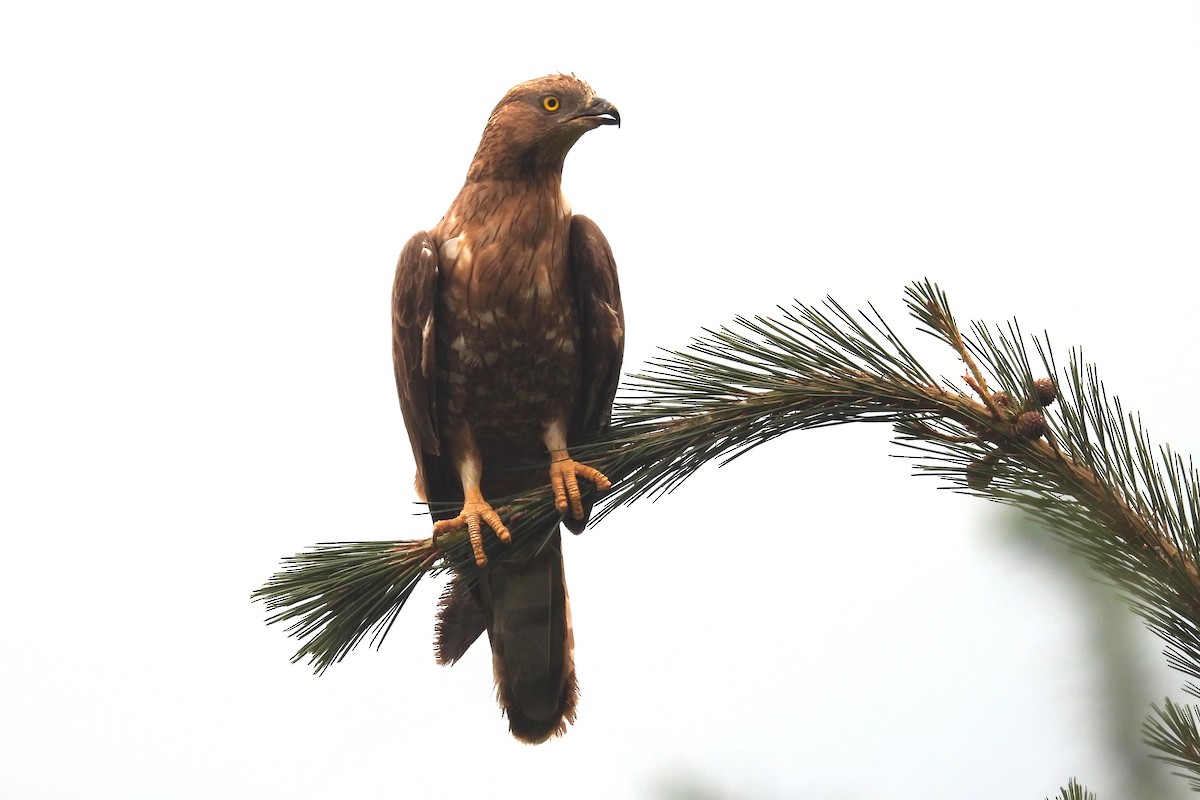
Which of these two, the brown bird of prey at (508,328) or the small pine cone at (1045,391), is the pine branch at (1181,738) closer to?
the small pine cone at (1045,391)

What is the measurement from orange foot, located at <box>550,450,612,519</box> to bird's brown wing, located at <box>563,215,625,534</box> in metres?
0.21

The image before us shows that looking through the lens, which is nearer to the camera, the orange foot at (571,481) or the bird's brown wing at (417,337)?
the orange foot at (571,481)

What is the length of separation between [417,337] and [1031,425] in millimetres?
1617

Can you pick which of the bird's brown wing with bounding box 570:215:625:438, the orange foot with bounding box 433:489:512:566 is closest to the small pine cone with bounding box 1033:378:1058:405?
the orange foot with bounding box 433:489:512:566

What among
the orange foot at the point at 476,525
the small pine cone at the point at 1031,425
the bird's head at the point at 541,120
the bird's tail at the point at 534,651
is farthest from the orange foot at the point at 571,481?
the small pine cone at the point at 1031,425

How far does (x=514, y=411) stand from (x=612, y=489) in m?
0.61

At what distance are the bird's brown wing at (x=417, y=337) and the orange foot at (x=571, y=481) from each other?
0.32 meters

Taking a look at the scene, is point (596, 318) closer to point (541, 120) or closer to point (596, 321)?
point (596, 321)

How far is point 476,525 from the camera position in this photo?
2.48m

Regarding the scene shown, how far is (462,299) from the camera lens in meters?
2.79

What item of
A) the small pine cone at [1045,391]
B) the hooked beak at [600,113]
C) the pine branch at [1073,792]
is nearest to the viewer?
the pine branch at [1073,792]

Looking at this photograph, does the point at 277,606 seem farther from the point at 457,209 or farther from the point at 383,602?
the point at 457,209

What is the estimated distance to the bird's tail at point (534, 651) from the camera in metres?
3.09

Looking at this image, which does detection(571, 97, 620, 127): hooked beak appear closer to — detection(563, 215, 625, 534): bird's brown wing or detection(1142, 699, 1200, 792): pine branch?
detection(563, 215, 625, 534): bird's brown wing
